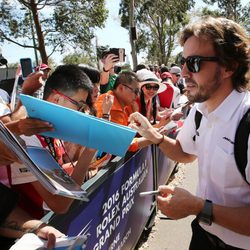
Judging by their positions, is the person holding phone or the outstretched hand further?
the person holding phone

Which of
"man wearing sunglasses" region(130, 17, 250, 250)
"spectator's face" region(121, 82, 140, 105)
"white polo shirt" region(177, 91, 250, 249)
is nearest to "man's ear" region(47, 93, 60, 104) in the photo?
"man wearing sunglasses" region(130, 17, 250, 250)

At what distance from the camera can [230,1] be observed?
4278 centimetres

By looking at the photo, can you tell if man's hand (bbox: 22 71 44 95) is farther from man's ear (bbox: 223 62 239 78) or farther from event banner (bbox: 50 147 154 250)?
man's ear (bbox: 223 62 239 78)

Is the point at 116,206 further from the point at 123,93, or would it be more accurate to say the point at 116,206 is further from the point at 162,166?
the point at 162,166

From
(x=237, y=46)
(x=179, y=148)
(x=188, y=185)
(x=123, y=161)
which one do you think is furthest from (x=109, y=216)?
(x=188, y=185)

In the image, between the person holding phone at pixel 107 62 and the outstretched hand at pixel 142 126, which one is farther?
the person holding phone at pixel 107 62

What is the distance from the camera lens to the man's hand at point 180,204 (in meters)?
1.59

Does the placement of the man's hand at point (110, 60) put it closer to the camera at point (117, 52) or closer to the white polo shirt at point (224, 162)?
the camera at point (117, 52)

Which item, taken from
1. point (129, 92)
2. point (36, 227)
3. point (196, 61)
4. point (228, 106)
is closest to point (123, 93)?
point (129, 92)

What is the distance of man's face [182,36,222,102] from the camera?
177 centimetres

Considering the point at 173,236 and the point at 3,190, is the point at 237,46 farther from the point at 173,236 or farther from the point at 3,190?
the point at 173,236

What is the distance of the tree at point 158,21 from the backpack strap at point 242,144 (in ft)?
81.1

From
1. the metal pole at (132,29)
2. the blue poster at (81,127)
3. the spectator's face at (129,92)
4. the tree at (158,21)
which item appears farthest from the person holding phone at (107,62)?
the tree at (158,21)

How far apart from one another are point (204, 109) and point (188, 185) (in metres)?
3.95
